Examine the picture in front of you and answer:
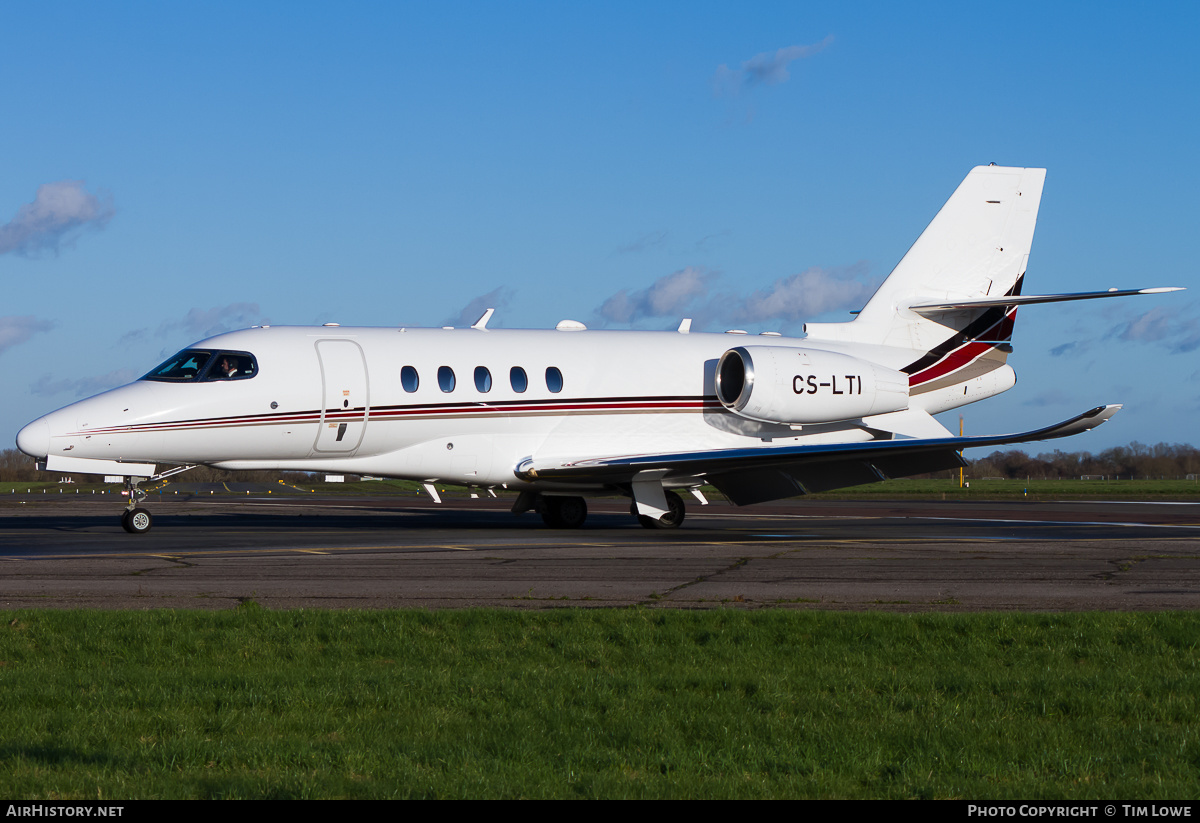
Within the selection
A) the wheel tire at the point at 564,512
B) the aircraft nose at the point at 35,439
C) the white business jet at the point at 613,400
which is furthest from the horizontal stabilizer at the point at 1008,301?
the aircraft nose at the point at 35,439

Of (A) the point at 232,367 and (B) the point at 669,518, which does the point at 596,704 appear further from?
(B) the point at 669,518

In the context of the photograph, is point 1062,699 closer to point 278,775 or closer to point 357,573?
point 278,775

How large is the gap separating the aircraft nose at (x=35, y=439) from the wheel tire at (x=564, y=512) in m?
10.3

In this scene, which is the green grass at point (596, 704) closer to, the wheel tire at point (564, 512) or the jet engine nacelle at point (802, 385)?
the jet engine nacelle at point (802, 385)

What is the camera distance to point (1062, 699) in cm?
694

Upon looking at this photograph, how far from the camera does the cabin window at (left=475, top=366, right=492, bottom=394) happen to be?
22766 millimetres

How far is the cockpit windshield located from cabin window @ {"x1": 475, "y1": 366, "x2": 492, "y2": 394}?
414cm

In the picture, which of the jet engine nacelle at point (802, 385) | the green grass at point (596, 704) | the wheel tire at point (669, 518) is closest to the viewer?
the green grass at point (596, 704)

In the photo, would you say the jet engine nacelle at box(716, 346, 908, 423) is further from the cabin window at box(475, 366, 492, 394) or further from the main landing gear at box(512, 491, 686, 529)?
the cabin window at box(475, 366, 492, 394)

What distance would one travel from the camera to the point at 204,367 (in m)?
21.0

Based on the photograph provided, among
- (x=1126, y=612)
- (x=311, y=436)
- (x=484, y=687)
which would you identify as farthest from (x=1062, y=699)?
(x=311, y=436)

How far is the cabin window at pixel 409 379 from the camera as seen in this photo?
22172 millimetres

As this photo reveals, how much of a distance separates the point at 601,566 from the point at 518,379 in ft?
28.3

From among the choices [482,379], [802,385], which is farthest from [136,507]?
[802,385]
